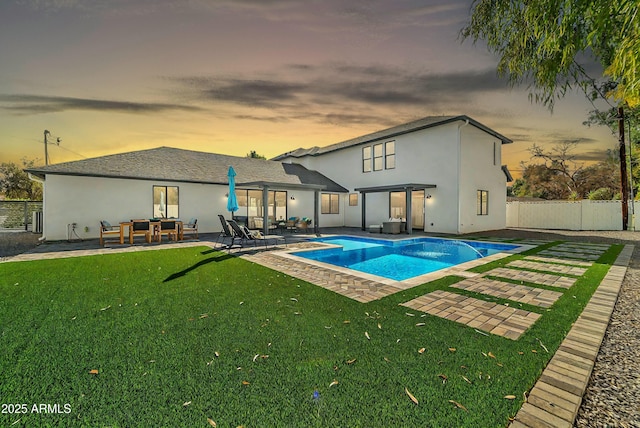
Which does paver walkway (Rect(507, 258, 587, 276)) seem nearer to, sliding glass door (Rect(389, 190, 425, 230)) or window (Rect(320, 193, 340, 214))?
sliding glass door (Rect(389, 190, 425, 230))

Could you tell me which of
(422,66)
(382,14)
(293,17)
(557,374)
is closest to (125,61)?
(293,17)

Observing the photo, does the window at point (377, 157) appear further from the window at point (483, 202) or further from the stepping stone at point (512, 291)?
the stepping stone at point (512, 291)

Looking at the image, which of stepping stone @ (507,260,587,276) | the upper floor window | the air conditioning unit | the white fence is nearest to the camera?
stepping stone @ (507,260,587,276)

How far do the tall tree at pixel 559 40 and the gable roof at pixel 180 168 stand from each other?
407 inches

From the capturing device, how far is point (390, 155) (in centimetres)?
1833

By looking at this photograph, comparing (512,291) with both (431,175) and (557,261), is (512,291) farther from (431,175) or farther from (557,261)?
(431,175)

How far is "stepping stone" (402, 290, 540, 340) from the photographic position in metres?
3.36

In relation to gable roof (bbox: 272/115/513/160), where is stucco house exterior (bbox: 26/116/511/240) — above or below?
below

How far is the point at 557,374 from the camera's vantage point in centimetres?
240

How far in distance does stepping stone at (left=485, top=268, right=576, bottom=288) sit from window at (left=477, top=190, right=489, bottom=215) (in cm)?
1175

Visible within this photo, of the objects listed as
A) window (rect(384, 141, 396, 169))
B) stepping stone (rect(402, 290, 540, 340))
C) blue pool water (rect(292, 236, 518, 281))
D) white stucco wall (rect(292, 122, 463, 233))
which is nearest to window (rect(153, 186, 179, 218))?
blue pool water (rect(292, 236, 518, 281))

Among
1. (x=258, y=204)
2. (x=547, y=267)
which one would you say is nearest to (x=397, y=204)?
(x=258, y=204)

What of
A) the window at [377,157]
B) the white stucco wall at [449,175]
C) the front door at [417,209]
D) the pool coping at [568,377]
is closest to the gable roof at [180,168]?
the window at [377,157]

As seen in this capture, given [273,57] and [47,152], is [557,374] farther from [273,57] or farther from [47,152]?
[47,152]
